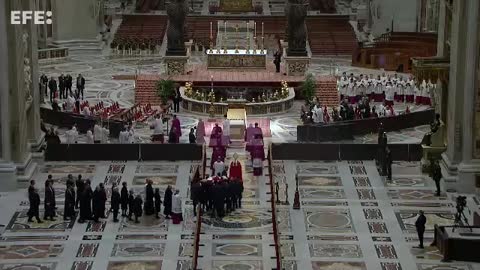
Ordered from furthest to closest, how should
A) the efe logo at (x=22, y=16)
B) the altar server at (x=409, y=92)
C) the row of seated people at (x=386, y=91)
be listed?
the altar server at (x=409, y=92) → the row of seated people at (x=386, y=91) → the efe logo at (x=22, y=16)

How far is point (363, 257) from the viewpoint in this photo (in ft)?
80.5

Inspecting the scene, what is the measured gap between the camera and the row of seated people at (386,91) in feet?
138

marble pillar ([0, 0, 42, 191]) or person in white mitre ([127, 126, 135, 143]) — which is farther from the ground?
marble pillar ([0, 0, 42, 191])

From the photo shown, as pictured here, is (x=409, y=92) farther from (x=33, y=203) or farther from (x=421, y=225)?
(x=33, y=203)

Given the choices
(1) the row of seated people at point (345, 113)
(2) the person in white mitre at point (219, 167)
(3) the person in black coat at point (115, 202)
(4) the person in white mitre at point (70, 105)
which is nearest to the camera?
(3) the person in black coat at point (115, 202)

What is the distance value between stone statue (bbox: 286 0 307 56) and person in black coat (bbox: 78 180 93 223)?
1861 centimetres

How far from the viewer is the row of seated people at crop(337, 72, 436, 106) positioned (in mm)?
41969

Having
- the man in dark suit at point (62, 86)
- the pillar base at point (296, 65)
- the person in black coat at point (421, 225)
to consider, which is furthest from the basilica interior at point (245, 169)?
the pillar base at point (296, 65)

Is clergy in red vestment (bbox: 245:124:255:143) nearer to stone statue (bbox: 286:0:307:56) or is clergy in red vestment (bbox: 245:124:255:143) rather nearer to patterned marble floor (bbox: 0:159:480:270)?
patterned marble floor (bbox: 0:159:480:270)

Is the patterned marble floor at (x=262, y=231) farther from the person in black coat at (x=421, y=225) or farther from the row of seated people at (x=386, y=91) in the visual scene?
the row of seated people at (x=386, y=91)

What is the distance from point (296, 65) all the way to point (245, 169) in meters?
13.2

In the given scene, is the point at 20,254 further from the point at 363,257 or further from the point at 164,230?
the point at 363,257

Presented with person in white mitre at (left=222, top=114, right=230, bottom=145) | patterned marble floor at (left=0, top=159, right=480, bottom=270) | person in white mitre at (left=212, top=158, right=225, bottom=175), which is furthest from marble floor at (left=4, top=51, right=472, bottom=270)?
person in white mitre at (left=222, top=114, right=230, bottom=145)

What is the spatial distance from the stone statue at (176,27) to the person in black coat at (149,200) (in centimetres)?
1667
